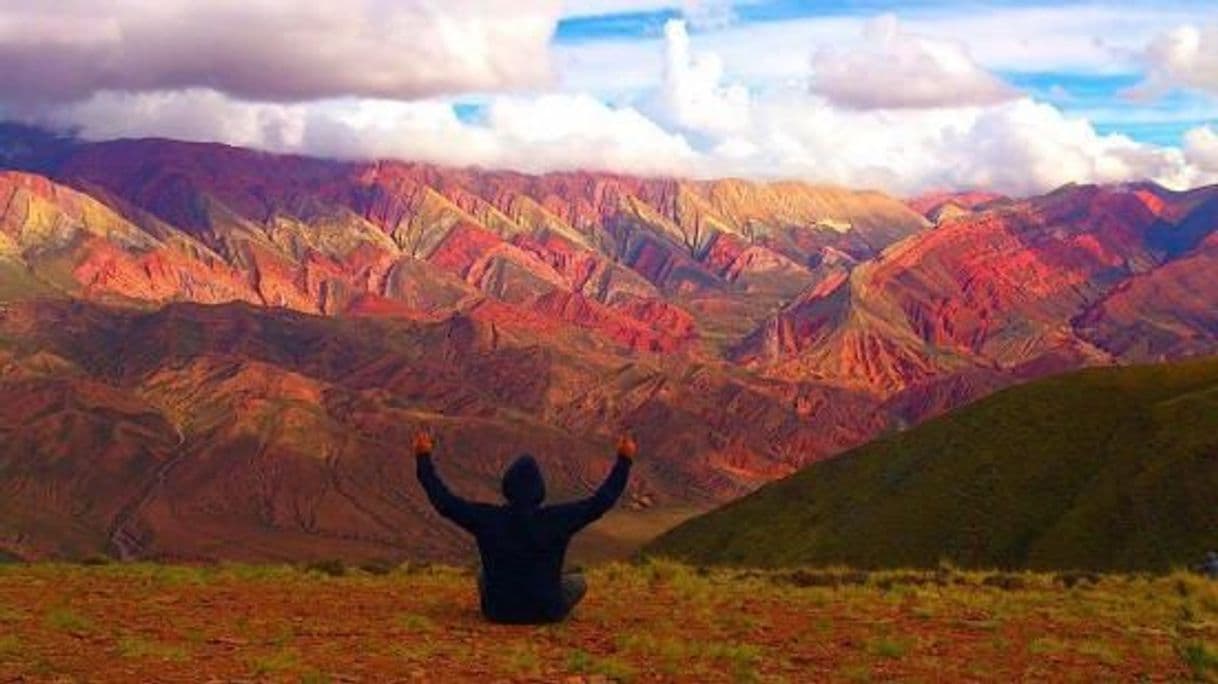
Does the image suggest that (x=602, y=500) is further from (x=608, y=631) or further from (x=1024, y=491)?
(x=1024, y=491)

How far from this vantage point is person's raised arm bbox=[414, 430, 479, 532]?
19.6 m

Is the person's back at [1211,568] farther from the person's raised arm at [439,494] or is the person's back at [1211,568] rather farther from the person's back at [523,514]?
the person's raised arm at [439,494]

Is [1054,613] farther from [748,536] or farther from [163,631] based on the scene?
[748,536]

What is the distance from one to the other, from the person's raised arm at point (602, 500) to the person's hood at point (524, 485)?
0.37 meters

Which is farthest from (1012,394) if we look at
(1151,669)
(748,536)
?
(1151,669)

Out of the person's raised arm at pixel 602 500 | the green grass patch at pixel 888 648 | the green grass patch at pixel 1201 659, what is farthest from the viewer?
the person's raised arm at pixel 602 500

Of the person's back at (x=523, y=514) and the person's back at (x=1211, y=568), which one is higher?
the person's back at (x=523, y=514)

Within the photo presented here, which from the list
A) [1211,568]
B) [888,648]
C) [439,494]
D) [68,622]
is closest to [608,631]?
[439,494]

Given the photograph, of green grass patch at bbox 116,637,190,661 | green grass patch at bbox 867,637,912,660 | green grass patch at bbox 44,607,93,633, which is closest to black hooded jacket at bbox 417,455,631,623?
green grass patch at bbox 116,637,190,661

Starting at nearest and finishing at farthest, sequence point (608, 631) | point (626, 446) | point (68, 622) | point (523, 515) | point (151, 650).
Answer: point (151, 650), point (626, 446), point (523, 515), point (68, 622), point (608, 631)

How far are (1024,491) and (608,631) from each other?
2153 inches

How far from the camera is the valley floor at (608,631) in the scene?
668 inches

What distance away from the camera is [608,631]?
20844 millimetres

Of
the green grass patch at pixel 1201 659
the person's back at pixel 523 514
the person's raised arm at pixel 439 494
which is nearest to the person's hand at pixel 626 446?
the person's back at pixel 523 514
